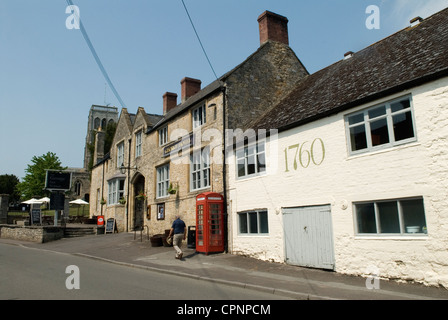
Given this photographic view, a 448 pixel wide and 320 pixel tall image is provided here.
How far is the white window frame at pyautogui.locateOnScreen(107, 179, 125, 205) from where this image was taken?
27.6 metres

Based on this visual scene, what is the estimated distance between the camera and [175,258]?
14.1m

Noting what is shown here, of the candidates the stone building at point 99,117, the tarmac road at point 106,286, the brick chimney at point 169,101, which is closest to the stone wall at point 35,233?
the tarmac road at point 106,286

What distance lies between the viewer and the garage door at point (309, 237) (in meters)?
11.3

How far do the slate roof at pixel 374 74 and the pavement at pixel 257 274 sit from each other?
211 inches

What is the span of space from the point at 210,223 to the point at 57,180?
15963 millimetres

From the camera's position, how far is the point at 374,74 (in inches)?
480

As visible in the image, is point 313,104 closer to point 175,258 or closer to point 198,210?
point 198,210

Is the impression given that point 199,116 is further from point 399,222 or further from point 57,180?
point 57,180

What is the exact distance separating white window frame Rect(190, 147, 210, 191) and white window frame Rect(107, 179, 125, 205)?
10980mm

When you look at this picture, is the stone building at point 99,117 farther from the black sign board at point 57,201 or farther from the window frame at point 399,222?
the window frame at point 399,222
